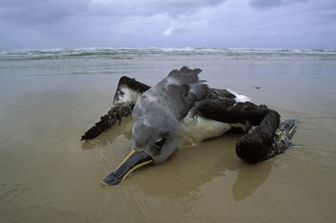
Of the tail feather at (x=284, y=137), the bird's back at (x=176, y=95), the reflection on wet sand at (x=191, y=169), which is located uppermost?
the bird's back at (x=176, y=95)

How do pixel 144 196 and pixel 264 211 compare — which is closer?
pixel 264 211

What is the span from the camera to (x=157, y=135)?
3623mm

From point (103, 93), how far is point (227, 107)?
4.49 metres

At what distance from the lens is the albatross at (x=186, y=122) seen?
11.2 feet

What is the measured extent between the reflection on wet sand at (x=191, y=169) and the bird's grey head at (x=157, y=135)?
0.16 meters

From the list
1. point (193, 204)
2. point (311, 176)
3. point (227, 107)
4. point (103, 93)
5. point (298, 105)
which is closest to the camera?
point (193, 204)

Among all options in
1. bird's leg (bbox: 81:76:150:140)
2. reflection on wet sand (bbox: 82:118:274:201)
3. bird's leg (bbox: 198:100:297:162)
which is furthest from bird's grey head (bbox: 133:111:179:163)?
bird's leg (bbox: 81:76:150:140)

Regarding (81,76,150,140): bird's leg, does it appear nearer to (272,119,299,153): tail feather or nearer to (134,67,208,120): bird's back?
(134,67,208,120): bird's back

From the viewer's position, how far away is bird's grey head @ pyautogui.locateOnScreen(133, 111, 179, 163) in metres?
3.56

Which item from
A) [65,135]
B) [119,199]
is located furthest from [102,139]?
[119,199]

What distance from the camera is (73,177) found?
3375 mm

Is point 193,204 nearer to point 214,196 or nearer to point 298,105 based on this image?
point 214,196

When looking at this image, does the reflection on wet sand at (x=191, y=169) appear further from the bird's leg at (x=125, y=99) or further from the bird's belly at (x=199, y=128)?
the bird's leg at (x=125, y=99)

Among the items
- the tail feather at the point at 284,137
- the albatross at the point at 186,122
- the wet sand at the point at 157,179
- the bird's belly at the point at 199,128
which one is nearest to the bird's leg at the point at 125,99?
the albatross at the point at 186,122
